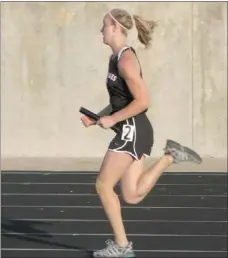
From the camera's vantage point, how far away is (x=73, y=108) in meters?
12.0

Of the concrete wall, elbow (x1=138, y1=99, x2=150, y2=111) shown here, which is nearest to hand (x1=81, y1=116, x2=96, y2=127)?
elbow (x1=138, y1=99, x2=150, y2=111)

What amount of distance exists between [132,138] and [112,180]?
0.33 meters

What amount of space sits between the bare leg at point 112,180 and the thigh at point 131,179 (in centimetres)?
7

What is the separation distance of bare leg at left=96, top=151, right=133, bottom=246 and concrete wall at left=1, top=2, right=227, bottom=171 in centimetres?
642

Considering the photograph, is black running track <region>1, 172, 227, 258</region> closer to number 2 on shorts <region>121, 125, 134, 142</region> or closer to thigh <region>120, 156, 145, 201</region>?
thigh <region>120, 156, 145, 201</region>

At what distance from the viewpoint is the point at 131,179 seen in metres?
5.64

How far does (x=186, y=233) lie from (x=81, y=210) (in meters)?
1.44

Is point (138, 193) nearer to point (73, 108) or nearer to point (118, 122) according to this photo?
point (118, 122)

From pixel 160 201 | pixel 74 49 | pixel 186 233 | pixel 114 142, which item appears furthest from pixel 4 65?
pixel 114 142

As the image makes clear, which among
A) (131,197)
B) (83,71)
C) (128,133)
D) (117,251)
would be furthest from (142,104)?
(83,71)

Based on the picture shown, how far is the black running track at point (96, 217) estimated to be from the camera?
6.28 meters

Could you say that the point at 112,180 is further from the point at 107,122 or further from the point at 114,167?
the point at 107,122

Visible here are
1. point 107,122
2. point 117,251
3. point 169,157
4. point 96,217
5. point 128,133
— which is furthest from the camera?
point 96,217

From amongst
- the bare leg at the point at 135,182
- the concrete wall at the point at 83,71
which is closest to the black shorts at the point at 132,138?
the bare leg at the point at 135,182
